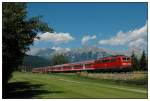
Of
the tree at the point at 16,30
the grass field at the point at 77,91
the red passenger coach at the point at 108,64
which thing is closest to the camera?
the tree at the point at 16,30

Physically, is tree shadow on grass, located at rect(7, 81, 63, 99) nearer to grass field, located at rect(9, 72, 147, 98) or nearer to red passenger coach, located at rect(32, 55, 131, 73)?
grass field, located at rect(9, 72, 147, 98)

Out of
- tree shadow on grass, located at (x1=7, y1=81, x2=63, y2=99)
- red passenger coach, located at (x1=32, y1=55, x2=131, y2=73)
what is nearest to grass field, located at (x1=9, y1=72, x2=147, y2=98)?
tree shadow on grass, located at (x1=7, y1=81, x2=63, y2=99)

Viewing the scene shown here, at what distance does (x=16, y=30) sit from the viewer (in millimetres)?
23438

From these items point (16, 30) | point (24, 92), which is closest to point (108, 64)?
point (24, 92)

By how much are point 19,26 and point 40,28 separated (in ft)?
7.59

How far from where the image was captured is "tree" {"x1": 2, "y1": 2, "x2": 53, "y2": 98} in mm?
21938

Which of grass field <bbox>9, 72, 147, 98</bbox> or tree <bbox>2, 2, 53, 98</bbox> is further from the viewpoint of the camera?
grass field <bbox>9, 72, 147, 98</bbox>

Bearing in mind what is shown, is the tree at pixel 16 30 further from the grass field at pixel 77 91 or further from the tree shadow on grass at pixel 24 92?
the grass field at pixel 77 91

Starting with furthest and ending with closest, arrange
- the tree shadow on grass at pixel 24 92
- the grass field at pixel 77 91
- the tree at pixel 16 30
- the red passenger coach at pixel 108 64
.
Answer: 1. the red passenger coach at pixel 108 64
2. the grass field at pixel 77 91
3. the tree shadow on grass at pixel 24 92
4. the tree at pixel 16 30

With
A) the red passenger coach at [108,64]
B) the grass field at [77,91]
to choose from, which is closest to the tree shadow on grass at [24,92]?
the grass field at [77,91]

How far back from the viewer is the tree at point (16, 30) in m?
21.9

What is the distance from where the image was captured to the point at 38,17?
26219 millimetres

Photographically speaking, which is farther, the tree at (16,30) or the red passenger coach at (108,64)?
the red passenger coach at (108,64)

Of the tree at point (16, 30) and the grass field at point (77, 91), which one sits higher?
the tree at point (16, 30)
